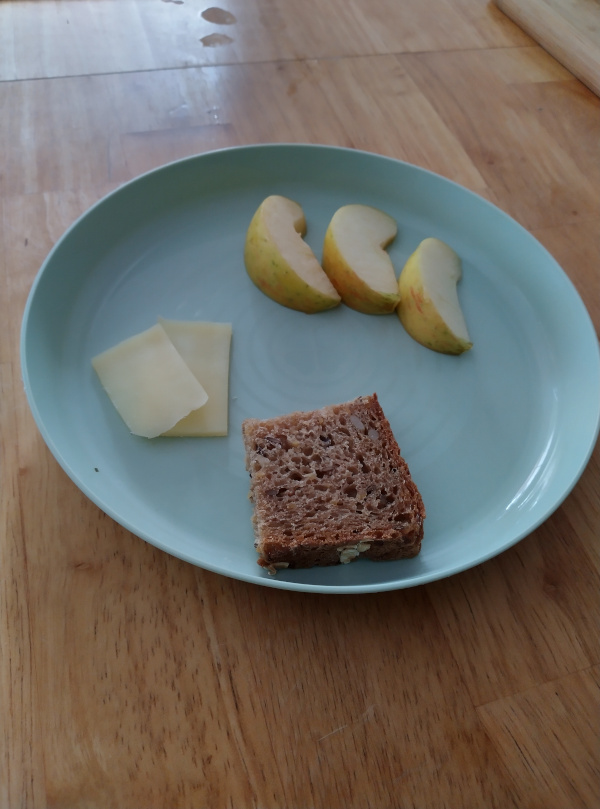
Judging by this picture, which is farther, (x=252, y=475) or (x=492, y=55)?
(x=492, y=55)

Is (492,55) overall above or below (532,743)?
above

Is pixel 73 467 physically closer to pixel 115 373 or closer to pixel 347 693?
pixel 115 373

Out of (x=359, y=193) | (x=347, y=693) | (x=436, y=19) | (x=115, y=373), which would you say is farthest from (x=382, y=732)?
(x=436, y=19)

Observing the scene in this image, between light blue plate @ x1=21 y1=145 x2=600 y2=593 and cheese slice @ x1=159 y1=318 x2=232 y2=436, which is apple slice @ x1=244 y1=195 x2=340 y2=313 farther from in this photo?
cheese slice @ x1=159 y1=318 x2=232 y2=436

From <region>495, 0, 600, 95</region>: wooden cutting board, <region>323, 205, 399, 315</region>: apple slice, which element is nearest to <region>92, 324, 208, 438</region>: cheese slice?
<region>323, 205, 399, 315</region>: apple slice

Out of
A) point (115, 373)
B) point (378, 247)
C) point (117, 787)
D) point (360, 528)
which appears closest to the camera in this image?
point (117, 787)

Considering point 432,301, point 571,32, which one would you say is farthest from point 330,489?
point 571,32

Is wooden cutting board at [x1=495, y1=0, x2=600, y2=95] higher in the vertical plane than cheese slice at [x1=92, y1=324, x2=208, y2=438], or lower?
higher
